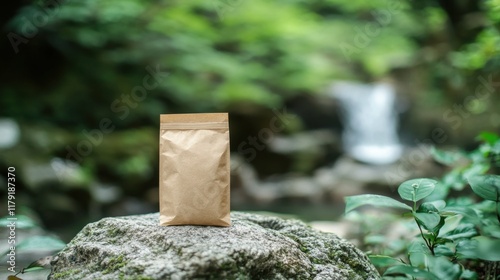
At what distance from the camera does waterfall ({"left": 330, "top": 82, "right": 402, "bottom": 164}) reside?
1062 centimetres

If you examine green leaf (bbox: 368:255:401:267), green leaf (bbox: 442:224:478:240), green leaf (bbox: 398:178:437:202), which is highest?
green leaf (bbox: 398:178:437:202)

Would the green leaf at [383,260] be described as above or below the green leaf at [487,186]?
below

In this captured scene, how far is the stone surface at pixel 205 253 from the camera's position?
131 centimetres

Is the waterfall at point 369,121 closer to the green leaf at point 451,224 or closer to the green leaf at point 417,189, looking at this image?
the green leaf at point 451,224

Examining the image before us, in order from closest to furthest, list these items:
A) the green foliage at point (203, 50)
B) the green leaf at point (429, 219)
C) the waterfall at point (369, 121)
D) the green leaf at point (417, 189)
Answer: the green leaf at point (429, 219), the green leaf at point (417, 189), the green foliage at point (203, 50), the waterfall at point (369, 121)

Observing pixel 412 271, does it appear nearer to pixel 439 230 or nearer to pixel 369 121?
pixel 439 230

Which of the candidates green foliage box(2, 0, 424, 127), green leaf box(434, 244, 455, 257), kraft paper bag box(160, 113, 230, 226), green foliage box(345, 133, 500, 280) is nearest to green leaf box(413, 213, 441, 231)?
green foliage box(345, 133, 500, 280)

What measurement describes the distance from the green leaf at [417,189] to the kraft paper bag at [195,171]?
25.1 inches

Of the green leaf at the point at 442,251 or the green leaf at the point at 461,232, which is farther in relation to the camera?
the green leaf at the point at 461,232

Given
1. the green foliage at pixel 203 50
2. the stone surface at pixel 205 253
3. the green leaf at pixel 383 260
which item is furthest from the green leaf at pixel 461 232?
the green foliage at pixel 203 50

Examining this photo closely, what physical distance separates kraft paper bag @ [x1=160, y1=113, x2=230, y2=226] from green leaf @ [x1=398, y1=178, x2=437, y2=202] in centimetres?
64

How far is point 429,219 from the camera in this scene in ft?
4.69

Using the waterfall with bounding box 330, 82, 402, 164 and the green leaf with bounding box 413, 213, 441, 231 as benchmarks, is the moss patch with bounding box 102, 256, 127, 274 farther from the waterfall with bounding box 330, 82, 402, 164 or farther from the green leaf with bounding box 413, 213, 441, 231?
the waterfall with bounding box 330, 82, 402, 164

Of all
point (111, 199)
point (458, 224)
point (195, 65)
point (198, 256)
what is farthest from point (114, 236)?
point (195, 65)
